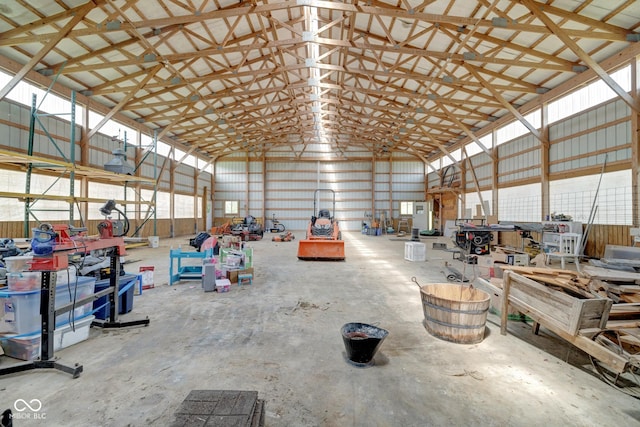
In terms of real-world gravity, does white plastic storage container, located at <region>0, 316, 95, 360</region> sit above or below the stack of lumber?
below

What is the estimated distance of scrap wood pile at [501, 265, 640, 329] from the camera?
2801 mm

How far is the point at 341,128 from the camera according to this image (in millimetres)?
18875

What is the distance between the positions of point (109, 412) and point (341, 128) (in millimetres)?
18604

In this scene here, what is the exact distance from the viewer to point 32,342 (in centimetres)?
278

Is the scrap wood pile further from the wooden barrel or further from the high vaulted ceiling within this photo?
the high vaulted ceiling

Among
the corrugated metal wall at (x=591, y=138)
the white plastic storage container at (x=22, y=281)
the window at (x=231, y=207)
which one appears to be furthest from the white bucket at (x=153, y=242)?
the corrugated metal wall at (x=591, y=138)

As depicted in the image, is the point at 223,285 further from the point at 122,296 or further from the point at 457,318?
the point at 457,318

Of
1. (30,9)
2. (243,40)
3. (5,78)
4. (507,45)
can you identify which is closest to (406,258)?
(507,45)

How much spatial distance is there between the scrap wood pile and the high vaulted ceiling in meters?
6.44

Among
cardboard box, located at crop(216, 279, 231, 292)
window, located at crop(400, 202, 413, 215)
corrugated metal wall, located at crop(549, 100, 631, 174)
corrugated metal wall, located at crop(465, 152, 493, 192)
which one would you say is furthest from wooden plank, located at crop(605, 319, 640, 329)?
window, located at crop(400, 202, 413, 215)

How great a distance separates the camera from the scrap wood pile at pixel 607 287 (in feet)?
9.19

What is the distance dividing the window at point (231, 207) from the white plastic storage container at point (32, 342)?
750 inches

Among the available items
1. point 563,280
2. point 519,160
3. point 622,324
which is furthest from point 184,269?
point 519,160

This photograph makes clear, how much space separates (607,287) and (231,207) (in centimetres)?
2149
